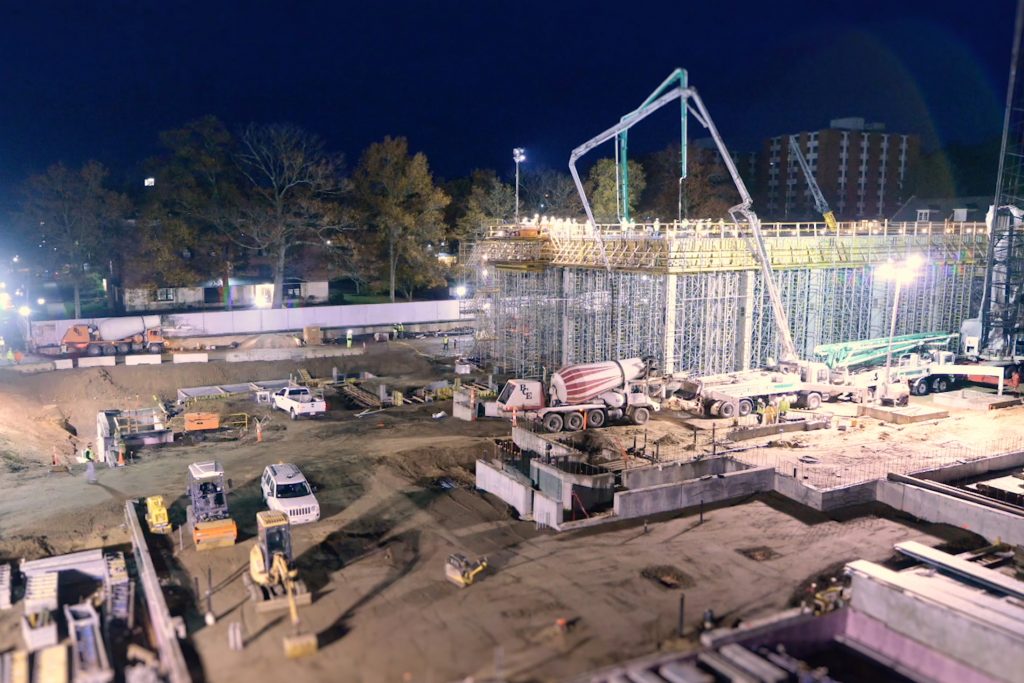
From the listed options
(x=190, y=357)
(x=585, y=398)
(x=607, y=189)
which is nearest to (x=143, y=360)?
(x=190, y=357)

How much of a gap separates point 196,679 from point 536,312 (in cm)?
2946

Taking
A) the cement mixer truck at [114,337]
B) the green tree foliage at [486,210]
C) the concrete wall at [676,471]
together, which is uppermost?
the green tree foliage at [486,210]

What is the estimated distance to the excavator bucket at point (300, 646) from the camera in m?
13.1

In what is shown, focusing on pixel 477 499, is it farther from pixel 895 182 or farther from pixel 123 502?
pixel 895 182

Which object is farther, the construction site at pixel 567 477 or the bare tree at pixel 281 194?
the bare tree at pixel 281 194

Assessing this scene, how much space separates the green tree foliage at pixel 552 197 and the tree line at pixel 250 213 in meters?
4.84

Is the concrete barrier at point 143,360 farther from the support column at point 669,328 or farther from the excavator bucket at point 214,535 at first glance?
the support column at point 669,328

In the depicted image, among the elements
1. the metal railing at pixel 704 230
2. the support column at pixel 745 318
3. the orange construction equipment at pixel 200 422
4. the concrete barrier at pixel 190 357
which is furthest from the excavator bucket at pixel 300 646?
the concrete barrier at pixel 190 357

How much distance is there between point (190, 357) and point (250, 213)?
44.0 ft

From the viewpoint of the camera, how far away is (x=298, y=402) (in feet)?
105

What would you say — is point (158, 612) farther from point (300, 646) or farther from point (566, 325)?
point (566, 325)

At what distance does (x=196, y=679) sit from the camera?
12.7 m

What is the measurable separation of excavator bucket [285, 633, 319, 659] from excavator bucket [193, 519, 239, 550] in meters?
5.57

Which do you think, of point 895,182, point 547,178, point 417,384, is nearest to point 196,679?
point 417,384
